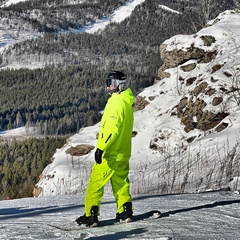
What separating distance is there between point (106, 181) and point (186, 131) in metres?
11.3

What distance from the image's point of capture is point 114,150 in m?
4.54

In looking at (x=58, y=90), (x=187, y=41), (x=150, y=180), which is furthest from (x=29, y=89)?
(x=150, y=180)

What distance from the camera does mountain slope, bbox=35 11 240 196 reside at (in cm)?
838

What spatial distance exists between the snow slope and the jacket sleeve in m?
0.82

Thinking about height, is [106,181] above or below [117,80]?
below

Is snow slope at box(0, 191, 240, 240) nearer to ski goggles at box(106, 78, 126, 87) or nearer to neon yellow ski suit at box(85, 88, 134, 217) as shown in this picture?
neon yellow ski suit at box(85, 88, 134, 217)

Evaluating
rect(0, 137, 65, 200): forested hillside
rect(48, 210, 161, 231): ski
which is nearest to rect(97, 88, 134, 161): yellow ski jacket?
rect(48, 210, 161, 231): ski

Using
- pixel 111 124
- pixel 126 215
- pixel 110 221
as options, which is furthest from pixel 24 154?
pixel 111 124

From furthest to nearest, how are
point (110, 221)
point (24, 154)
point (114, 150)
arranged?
point (24, 154)
point (110, 221)
point (114, 150)

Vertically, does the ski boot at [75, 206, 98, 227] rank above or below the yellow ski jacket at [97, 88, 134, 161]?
below

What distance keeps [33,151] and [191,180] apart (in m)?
103

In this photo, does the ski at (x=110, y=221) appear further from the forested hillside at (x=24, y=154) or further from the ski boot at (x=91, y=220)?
the forested hillside at (x=24, y=154)

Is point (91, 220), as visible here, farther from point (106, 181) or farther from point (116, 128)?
point (116, 128)

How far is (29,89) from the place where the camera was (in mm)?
187750
